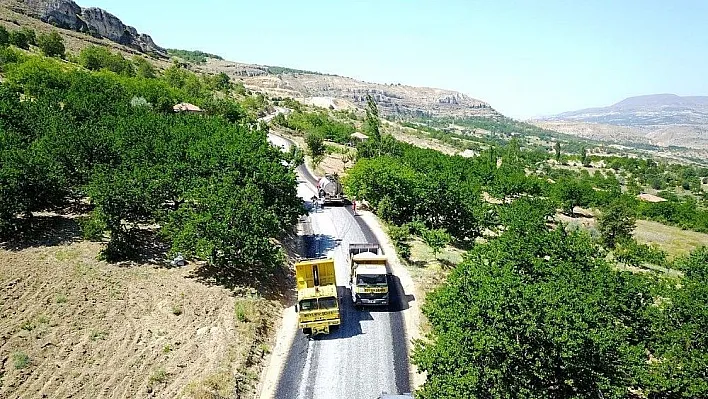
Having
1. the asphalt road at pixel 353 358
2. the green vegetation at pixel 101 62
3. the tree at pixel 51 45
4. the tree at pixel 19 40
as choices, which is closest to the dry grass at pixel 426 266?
the asphalt road at pixel 353 358

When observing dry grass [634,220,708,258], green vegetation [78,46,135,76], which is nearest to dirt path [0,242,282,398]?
dry grass [634,220,708,258]

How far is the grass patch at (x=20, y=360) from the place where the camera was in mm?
18406

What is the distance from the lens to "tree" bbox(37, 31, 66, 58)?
90125 millimetres

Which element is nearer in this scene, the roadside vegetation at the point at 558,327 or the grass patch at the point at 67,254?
the roadside vegetation at the point at 558,327

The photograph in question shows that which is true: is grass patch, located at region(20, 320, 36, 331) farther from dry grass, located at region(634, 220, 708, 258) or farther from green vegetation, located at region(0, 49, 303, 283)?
dry grass, located at region(634, 220, 708, 258)

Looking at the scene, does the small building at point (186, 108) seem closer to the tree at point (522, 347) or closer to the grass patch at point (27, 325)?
the grass patch at point (27, 325)

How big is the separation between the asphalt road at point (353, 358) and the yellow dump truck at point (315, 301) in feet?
2.77

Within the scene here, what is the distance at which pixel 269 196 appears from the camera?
3412 cm

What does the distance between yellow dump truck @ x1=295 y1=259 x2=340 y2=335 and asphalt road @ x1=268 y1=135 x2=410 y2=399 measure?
845mm

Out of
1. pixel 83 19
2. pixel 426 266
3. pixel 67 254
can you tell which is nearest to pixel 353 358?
pixel 426 266

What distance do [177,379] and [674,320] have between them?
21536 millimetres

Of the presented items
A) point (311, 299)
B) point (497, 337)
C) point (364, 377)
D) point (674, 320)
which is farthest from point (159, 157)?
point (674, 320)

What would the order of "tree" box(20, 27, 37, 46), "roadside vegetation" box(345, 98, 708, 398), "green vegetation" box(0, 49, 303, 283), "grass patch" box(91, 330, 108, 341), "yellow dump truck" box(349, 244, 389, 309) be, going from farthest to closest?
"tree" box(20, 27, 37, 46) < "green vegetation" box(0, 49, 303, 283) < "yellow dump truck" box(349, 244, 389, 309) < "grass patch" box(91, 330, 108, 341) < "roadside vegetation" box(345, 98, 708, 398)

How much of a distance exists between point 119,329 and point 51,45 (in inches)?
3618
